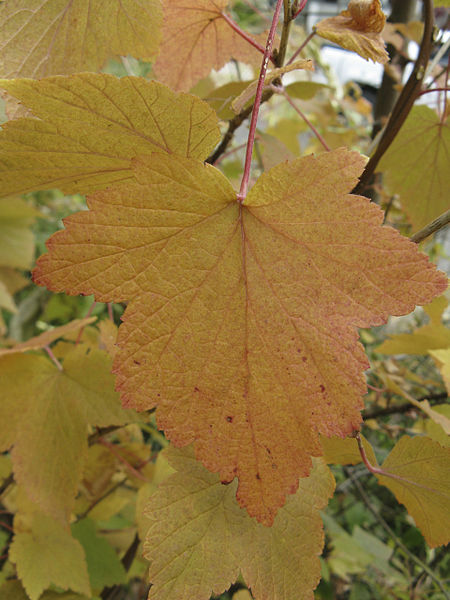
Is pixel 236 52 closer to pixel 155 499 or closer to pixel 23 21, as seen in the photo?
pixel 23 21

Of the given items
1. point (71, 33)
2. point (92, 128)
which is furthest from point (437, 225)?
point (71, 33)

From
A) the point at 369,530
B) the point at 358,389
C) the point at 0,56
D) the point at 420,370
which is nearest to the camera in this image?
the point at 358,389

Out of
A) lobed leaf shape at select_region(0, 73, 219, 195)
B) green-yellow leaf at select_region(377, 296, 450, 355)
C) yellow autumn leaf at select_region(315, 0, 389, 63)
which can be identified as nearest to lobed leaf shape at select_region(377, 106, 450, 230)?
green-yellow leaf at select_region(377, 296, 450, 355)

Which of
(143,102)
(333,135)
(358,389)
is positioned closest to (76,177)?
(143,102)

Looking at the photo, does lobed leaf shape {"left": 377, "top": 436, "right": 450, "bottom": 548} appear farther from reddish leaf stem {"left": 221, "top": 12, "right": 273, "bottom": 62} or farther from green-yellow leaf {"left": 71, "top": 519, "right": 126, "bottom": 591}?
green-yellow leaf {"left": 71, "top": 519, "right": 126, "bottom": 591}

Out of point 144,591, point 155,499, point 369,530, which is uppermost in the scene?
point 155,499
